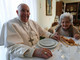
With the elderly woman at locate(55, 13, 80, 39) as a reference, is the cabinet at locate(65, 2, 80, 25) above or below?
above

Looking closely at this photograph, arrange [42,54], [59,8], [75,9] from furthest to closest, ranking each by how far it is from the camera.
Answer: [75,9] → [59,8] → [42,54]

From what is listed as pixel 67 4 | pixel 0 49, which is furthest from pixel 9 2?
pixel 67 4

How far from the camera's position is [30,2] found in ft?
6.33

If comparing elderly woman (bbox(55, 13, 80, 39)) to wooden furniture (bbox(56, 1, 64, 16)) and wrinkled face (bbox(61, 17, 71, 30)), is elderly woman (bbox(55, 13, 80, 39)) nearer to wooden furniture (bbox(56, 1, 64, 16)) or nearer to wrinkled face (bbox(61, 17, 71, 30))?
wrinkled face (bbox(61, 17, 71, 30))

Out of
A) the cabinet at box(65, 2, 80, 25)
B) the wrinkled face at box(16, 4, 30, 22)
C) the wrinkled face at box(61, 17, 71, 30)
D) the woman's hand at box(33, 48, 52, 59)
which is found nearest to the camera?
→ the woman's hand at box(33, 48, 52, 59)

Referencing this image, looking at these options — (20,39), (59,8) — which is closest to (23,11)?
(20,39)

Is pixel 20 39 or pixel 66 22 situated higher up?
pixel 66 22

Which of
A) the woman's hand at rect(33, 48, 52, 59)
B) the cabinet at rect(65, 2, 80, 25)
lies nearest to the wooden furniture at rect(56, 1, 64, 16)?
the cabinet at rect(65, 2, 80, 25)

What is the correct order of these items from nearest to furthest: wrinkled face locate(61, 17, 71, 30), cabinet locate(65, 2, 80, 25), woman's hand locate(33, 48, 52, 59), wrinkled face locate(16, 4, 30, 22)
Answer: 1. woman's hand locate(33, 48, 52, 59)
2. wrinkled face locate(16, 4, 30, 22)
3. wrinkled face locate(61, 17, 71, 30)
4. cabinet locate(65, 2, 80, 25)

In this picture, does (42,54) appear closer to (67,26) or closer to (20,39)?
(20,39)

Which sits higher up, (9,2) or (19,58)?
(9,2)

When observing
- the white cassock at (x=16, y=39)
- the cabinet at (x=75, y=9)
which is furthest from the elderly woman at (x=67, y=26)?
the cabinet at (x=75, y=9)

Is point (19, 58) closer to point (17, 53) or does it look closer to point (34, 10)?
point (17, 53)

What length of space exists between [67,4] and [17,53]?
5780 mm
